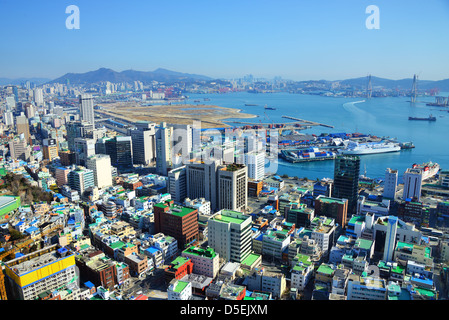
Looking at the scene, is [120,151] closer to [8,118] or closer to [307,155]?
[307,155]

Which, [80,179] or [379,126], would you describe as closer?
[80,179]

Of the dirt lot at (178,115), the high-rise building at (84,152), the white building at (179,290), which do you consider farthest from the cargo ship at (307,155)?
the white building at (179,290)

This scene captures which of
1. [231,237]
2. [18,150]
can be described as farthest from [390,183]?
[18,150]

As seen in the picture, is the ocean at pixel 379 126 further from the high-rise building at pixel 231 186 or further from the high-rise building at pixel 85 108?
the high-rise building at pixel 85 108

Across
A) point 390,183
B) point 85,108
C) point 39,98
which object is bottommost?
point 390,183
